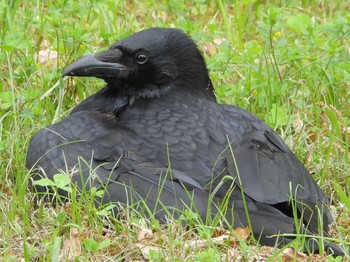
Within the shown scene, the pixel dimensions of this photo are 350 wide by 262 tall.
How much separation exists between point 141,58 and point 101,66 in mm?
247

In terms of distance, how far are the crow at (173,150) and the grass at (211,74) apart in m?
0.19

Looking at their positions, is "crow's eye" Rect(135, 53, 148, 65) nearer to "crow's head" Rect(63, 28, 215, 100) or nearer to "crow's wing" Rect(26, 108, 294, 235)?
"crow's head" Rect(63, 28, 215, 100)

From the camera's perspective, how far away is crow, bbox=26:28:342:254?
5.50 meters

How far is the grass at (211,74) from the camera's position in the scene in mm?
5277

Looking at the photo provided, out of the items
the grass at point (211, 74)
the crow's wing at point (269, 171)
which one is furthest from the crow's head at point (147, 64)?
the grass at point (211, 74)

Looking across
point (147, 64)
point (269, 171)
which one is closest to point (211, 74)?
point (147, 64)

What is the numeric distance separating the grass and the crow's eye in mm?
707

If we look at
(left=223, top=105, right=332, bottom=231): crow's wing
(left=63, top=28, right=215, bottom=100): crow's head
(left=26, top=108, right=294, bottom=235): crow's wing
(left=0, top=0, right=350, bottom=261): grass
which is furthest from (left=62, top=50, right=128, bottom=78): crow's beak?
(left=223, top=105, right=332, bottom=231): crow's wing

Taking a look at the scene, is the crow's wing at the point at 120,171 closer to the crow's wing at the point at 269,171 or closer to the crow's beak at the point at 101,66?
the crow's wing at the point at 269,171

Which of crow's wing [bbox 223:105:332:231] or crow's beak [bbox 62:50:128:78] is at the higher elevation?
crow's beak [bbox 62:50:128:78]

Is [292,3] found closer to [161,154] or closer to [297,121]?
[297,121]

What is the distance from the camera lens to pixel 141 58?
6.35m

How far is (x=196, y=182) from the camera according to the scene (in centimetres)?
569

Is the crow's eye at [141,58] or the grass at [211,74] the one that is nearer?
the grass at [211,74]
